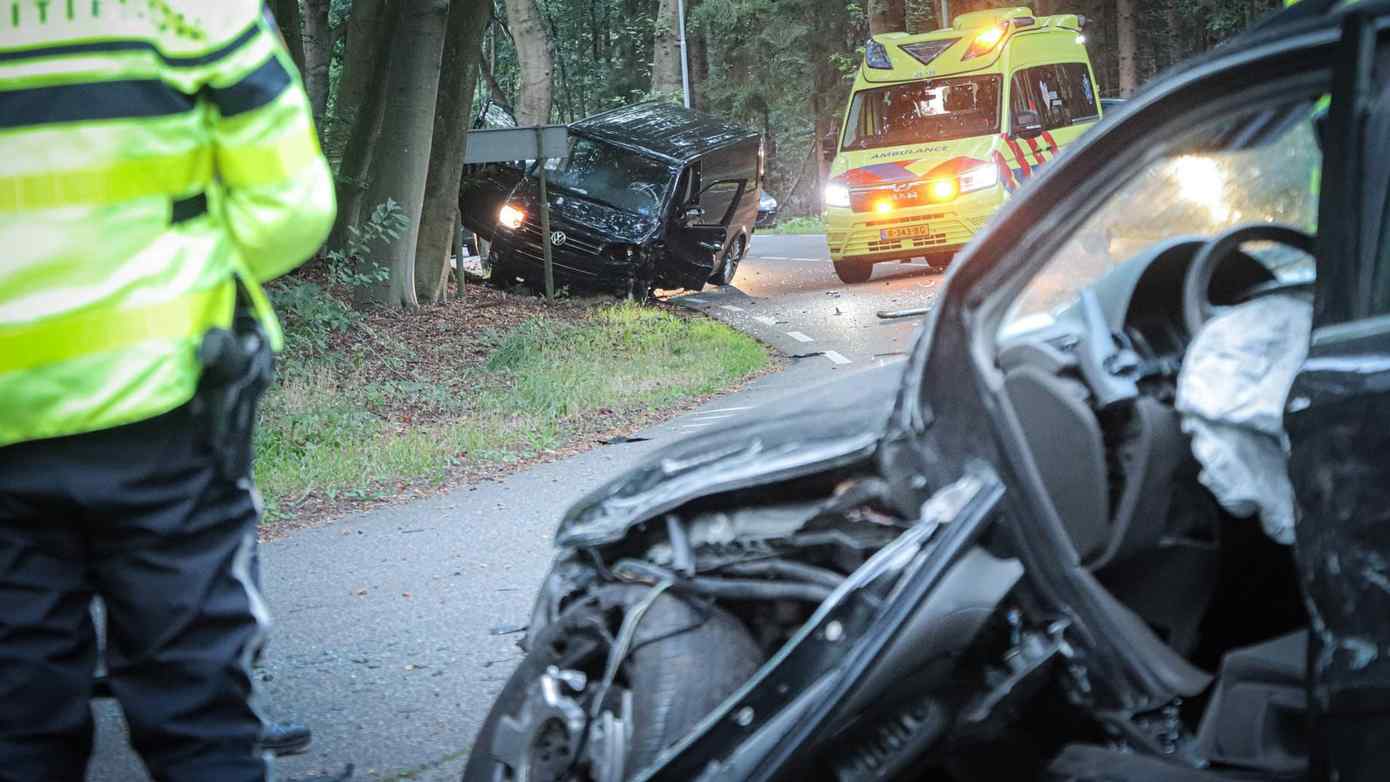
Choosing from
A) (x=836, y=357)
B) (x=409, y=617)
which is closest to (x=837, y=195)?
(x=836, y=357)

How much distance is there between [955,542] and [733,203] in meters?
17.6

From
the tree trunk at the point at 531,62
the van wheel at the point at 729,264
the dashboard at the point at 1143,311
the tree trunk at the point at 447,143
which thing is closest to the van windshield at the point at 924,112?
the van wheel at the point at 729,264

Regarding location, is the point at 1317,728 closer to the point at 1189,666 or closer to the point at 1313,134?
the point at 1189,666

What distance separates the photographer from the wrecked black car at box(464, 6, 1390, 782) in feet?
7.43

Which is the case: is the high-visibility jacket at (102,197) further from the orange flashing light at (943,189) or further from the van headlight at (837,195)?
the van headlight at (837,195)

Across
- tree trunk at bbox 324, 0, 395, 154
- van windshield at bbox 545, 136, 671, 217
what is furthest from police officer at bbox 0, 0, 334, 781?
van windshield at bbox 545, 136, 671, 217

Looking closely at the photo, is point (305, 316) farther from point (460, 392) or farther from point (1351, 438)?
point (1351, 438)

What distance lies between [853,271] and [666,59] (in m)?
14.3

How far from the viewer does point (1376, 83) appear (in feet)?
7.43

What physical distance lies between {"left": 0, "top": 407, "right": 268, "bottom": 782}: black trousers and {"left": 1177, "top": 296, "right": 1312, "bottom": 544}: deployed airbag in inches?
63.8

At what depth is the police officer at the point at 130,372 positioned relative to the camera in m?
2.54

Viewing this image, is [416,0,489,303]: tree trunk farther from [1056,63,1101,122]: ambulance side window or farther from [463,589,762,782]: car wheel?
[463,589,762,782]: car wheel

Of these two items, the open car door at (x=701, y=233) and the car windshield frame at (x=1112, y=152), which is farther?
the open car door at (x=701, y=233)

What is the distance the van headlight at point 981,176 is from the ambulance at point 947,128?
A: 0.03 feet
